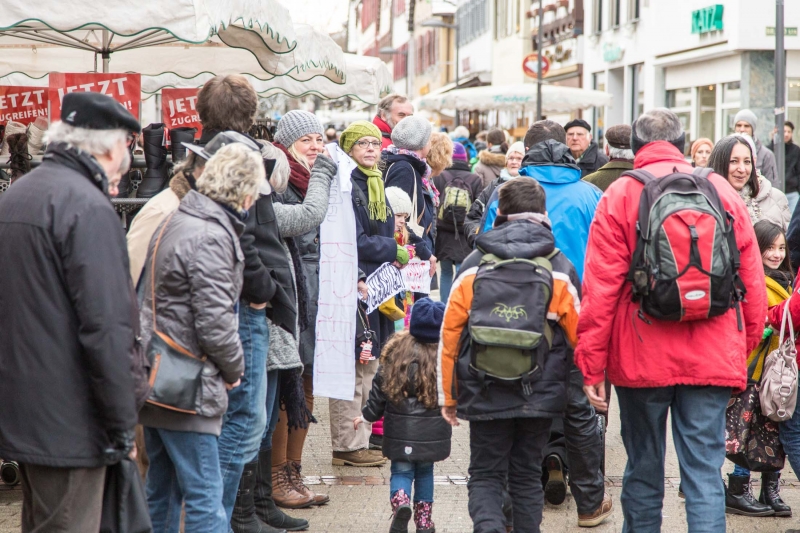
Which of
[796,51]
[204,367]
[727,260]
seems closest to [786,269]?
[727,260]

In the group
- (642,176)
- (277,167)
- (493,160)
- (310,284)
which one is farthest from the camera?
(493,160)

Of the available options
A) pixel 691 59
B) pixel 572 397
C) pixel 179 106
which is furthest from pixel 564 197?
pixel 691 59

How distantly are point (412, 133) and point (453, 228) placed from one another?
4162 mm

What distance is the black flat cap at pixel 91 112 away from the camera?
10.8 feet

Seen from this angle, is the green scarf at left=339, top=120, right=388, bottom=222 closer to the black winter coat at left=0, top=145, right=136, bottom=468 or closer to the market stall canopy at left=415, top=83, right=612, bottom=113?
the black winter coat at left=0, top=145, right=136, bottom=468

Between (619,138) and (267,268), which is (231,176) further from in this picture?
(619,138)

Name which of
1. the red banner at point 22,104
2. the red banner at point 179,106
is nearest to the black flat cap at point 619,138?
the red banner at point 179,106

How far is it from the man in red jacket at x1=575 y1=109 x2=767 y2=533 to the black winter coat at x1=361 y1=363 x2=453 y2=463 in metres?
0.94

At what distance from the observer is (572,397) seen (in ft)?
16.8

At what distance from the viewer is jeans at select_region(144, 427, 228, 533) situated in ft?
12.8

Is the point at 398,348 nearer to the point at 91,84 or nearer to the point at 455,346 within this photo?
the point at 455,346

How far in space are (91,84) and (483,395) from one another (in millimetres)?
3898

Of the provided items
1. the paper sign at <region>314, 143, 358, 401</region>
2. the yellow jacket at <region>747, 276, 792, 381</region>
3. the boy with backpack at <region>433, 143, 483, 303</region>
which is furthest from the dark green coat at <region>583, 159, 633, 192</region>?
the boy with backpack at <region>433, 143, 483, 303</region>

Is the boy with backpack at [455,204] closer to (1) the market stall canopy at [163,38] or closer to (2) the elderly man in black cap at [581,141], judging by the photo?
(1) the market stall canopy at [163,38]
